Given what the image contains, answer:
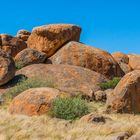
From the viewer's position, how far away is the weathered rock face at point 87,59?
38625 millimetres

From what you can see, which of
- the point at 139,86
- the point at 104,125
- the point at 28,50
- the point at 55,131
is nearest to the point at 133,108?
the point at 139,86

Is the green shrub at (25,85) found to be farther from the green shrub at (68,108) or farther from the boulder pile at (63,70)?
the green shrub at (68,108)

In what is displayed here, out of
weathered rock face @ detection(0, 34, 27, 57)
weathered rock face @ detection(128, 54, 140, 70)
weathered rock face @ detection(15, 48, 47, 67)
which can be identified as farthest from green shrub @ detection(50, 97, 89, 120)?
weathered rock face @ detection(128, 54, 140, 70)

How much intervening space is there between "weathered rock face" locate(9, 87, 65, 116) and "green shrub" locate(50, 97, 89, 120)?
0.49 meters

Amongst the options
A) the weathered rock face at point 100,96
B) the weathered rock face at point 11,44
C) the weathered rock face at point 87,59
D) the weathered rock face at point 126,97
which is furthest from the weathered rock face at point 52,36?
the weathered rock face at point 126,97

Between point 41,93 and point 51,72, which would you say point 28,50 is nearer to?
point 51,72

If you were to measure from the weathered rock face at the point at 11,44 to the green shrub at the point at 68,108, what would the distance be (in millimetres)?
18484

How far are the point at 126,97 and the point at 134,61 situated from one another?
23957 millimetres

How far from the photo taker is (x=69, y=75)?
34.6m

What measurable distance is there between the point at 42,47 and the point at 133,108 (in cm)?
1672

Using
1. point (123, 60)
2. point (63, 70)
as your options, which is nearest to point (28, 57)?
point (63, 70)

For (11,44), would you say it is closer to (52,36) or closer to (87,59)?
(52,36)

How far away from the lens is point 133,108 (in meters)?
26.6

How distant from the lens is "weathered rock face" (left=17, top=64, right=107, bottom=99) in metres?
32.8
